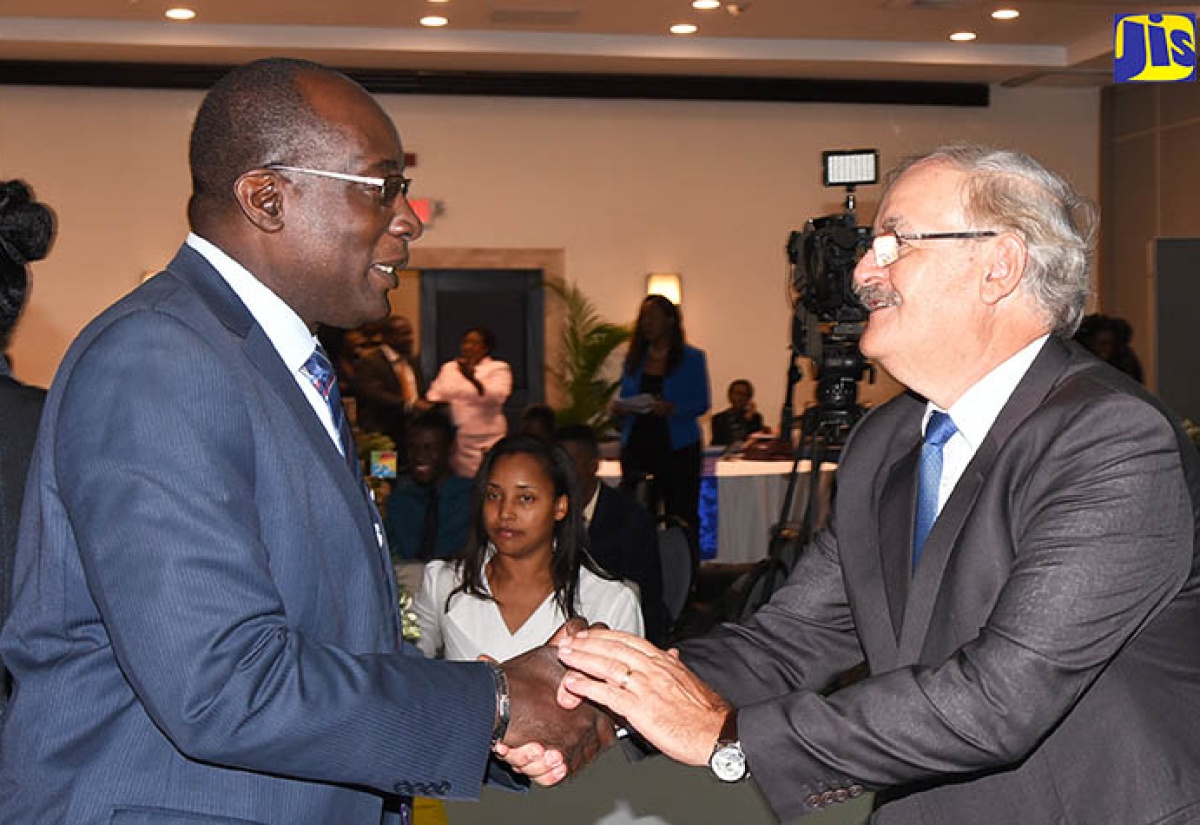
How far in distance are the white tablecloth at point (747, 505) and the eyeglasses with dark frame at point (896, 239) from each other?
776cm

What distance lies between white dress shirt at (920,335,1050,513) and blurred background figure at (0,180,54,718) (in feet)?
5.13

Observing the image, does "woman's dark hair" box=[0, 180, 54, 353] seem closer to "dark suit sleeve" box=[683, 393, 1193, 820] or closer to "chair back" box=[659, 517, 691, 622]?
"dark suit sleeve" box=[683, 393, 1193, 820]

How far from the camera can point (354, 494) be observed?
2.00 meters

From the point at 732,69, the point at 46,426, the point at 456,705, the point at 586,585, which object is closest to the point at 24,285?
the point at 46,426

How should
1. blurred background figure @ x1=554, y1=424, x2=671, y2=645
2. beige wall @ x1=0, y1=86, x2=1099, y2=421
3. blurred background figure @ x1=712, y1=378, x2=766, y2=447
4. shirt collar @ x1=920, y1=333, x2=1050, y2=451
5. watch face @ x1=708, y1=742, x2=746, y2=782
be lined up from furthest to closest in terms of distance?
beige wall @ x1=0, y1=86, x2=1099, y2=421
blurred background figure @ x1=712, y1=378, x2=766, y2=447
blurred background figure @ x1=554, y1=424, x2=671, y2=645
shirt collar @ x1=920, y1=333, x2=1050, y2=451
watch face @ x1=708, y1=742, x2=746, y2=782

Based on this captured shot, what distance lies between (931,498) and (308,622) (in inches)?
39.6

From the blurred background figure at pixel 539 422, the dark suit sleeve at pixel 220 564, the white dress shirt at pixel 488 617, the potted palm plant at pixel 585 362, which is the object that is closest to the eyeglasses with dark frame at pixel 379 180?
the dark suit sleeve at pixel 220 564

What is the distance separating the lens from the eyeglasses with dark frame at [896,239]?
240 cm

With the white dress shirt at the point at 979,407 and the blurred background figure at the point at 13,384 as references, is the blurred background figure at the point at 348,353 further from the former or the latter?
the white dress shirt at the point at 979,407

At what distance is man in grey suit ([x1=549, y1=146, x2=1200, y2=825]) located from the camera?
6.96ft

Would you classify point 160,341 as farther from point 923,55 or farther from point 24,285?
point 923,55

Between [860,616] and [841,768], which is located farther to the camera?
[860,616]

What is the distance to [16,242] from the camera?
311 cm

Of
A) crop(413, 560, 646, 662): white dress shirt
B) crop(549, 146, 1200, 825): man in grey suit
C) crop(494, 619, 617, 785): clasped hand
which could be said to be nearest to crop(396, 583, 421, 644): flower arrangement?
crop(413, 560, 646, 662): white dress shirt
